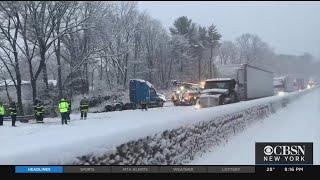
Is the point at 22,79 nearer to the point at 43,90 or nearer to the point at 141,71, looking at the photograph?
the point at 43,90

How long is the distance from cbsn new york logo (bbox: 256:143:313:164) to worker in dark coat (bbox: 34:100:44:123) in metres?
8.66

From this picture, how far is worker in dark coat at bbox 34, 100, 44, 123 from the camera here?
1238 centimetres

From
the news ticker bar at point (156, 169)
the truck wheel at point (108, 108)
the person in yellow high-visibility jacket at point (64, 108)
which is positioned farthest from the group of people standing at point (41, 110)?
the news ticker bar at point (156, 169)

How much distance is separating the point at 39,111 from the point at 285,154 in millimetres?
9279

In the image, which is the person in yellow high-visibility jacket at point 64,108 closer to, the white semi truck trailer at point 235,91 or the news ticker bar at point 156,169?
the white semi truck trailer at point 235,91

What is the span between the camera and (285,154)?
4.50m

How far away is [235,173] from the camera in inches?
167

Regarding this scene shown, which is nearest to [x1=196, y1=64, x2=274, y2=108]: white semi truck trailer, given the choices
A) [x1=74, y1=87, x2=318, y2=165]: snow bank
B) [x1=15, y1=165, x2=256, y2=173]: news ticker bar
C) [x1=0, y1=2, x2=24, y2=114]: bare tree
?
[x1=74, y1=87, x2=318, y2=165]: snow bank

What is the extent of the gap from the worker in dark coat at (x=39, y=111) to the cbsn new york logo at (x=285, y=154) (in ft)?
28.4

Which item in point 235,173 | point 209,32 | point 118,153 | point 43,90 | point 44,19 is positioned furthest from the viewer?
point 43,90

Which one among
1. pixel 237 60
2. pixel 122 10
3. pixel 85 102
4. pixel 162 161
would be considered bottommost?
pixel 162 161

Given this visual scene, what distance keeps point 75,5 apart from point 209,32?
11.5 feet

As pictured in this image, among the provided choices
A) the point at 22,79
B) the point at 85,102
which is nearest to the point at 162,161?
the point at 85,102

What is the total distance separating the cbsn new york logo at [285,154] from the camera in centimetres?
447
